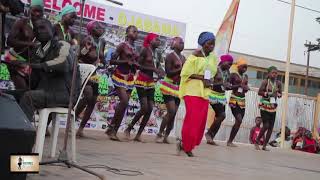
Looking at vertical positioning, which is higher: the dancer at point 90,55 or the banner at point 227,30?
the banner at point 227,30

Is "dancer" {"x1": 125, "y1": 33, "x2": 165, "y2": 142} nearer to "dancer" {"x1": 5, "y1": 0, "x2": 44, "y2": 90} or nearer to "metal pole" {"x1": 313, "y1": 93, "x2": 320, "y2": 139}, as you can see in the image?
"dancer" {"x1": 5, "y1": 0, "x2": 44, "y2": 90}

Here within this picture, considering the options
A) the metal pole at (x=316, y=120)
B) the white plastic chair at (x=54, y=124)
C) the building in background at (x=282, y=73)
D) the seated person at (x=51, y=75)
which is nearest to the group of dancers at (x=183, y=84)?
the white plastic chair at (x=54, y=124)

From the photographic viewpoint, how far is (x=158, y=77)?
9.20 metres

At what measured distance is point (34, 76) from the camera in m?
6.12

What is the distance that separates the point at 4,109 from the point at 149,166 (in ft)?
7.62

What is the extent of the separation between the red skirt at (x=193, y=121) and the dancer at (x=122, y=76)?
1607 mm

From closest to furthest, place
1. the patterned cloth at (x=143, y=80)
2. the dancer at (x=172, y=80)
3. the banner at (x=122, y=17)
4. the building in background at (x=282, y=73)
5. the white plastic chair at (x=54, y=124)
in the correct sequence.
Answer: the white plastic chair at (x=54, y=124)
the dancer at (x=172, y=80)
the patterned cloth at (x=143, y=80)
the banner at (x=122, y=17)
the building in background at (x=282, y=73)

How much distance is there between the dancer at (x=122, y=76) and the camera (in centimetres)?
828

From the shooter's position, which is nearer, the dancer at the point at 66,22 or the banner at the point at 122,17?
the dancer at the point at 66,22

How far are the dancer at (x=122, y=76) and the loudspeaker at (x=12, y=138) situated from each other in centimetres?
497

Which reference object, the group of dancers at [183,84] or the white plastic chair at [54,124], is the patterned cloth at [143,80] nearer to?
the group of dancers at [183,84]

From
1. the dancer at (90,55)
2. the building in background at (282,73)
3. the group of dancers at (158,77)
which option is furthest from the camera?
the building in background at (282,73)
